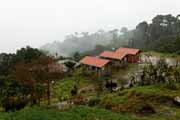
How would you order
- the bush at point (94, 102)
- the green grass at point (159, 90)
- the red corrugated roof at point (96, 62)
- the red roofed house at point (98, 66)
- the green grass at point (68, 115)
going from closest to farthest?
1. the green grass at point (68, 115)
2. the bush at point (94, 102)
3. the green grass at point (159, 90)
4. the red roofed house at point (98, 66)
5. the red corrugated roof at point (96, 62)

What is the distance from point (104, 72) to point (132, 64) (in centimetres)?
635

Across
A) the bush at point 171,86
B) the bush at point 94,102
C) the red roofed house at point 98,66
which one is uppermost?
the red roofed house at point 98,66

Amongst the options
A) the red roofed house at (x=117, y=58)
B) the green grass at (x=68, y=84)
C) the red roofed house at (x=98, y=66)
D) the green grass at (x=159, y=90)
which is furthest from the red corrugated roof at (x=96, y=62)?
the green grass at (x=159, y=90)

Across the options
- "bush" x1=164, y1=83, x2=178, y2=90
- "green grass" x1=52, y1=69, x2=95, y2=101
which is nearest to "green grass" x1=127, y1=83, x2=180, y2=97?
"bush" x1=164, y1=83, x2=178, y2=90

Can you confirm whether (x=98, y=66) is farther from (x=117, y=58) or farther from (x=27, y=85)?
(x=27, y=85)

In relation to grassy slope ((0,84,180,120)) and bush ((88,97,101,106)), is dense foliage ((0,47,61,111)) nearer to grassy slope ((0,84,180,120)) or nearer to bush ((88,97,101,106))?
bush ((88,97,101,106))

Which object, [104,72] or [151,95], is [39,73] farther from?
[104,72]

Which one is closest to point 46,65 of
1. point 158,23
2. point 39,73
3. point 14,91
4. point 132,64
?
point 39,73

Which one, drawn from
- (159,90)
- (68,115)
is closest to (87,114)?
(68,115)

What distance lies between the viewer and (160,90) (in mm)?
31969

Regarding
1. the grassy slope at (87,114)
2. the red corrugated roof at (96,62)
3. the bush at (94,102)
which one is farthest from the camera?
the red corrugated roof at (96,62)

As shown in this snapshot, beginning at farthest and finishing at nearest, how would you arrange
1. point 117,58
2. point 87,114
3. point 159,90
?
1. point 117,58
2. point 159,90
3. point 87,114

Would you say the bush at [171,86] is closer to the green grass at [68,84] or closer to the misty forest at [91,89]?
the misty forest at [91,89]

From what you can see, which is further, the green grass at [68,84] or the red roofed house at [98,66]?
the red roofed house at [98,66]
